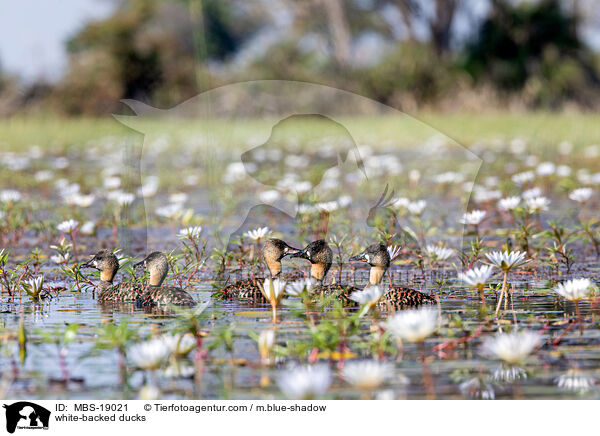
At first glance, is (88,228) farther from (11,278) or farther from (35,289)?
(35,289)

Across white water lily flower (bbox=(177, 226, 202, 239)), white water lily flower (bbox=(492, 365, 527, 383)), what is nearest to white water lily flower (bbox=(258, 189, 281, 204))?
white water lily flower (bbox=(177, 226, 202, 239))

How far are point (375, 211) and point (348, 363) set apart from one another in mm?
3235

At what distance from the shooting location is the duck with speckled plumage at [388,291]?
4.96m

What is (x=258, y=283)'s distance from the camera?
4848 millimetres

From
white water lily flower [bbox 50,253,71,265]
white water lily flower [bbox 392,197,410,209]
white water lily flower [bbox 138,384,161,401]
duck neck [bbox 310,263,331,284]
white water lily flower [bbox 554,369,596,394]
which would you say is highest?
white water lily flower [bbox 392,197,410,209]

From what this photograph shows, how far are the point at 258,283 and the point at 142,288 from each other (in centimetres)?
77

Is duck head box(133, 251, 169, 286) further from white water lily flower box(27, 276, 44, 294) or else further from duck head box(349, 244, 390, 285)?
duck head box(349, 244, 390, 285)

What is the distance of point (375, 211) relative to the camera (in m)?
6.98

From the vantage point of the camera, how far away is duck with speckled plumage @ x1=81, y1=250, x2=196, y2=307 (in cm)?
498

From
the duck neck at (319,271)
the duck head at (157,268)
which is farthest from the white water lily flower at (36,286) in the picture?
the duck neck at (319,271)

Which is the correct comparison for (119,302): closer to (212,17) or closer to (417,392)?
(417,392)

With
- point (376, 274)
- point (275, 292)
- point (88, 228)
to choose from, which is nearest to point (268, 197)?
point (88, 228)

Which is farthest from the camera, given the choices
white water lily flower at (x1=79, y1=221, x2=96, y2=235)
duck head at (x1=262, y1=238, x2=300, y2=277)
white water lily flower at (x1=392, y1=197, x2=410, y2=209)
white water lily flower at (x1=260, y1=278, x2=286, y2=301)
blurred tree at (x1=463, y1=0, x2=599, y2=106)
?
blurred tree at (x1=463, y1=0, x2=599, y2=106)
